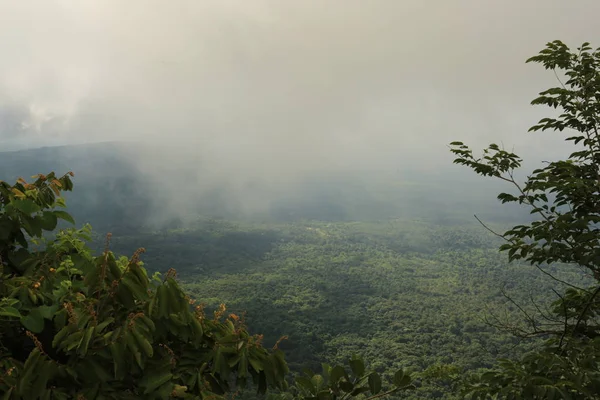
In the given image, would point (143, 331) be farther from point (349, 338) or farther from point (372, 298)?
point (372, 298)

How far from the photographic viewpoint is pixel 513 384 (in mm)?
3855

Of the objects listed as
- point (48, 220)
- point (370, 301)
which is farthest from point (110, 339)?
point (370, 301)

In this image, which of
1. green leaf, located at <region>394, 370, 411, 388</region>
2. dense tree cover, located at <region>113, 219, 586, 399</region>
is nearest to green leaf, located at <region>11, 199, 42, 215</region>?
green leaf, located at <region>394, 370, 411, 388</region>

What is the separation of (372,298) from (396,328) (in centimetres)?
3494

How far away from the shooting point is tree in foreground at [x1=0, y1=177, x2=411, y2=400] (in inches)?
87.3

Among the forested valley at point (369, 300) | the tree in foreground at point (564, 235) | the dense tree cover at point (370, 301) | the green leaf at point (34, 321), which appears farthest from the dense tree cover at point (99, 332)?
the forested valley at point (369, 300)

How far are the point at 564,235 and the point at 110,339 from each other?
524cm

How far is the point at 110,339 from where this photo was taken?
2.26m

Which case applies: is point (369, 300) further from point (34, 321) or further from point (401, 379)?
point (34, 321)

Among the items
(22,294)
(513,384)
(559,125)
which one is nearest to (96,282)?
(22,294)

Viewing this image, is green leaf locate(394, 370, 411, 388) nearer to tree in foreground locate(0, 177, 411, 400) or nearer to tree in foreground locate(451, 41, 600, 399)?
tree in foreground locate(0, 177, 411, 400)

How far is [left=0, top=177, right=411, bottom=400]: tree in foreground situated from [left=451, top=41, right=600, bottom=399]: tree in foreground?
2335 millimetres

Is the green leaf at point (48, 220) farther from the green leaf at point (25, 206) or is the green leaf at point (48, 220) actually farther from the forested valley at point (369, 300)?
the forested valley at point (369, 300)

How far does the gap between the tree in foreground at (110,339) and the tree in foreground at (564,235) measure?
2.33 m
